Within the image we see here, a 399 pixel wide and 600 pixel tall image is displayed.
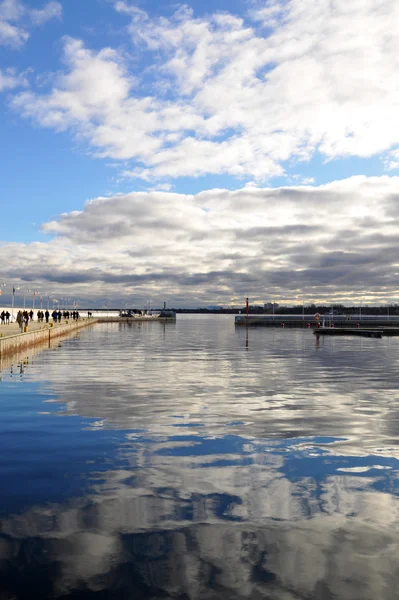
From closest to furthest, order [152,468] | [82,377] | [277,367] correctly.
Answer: [152,468] < [82,377] < [277,367]

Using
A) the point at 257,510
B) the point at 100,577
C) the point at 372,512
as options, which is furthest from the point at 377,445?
the point at 100,577

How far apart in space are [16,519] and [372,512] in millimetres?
5774

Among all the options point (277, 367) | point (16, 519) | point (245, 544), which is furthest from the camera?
point (277, 367)

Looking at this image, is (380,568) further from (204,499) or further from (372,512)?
(204,499)

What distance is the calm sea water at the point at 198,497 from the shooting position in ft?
21.7

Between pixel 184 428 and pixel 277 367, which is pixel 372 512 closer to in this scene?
pixel 184 428

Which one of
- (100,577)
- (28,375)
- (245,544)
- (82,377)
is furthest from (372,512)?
(28,375)

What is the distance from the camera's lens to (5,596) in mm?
6137

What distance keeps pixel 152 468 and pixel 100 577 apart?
4.81m

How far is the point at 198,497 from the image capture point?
31.3ft

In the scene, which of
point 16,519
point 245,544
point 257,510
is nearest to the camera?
point 245,544

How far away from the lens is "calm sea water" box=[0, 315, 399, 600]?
661 centimetres

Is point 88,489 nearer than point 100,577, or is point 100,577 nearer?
point 100,577

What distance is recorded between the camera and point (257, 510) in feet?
29.2
